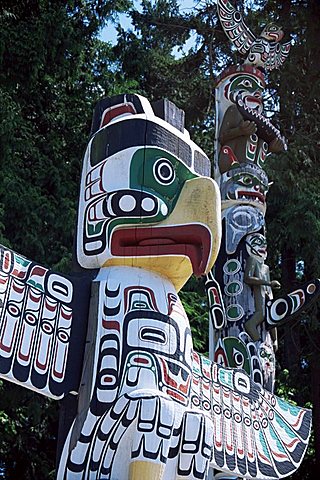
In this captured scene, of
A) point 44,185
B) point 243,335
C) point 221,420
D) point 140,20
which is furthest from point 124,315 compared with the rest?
point 140,20

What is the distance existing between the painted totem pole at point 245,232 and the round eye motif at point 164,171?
8.11 feet

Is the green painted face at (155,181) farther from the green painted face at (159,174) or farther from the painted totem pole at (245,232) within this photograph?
the painted totem pole at (245,232)

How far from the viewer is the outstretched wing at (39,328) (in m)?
2.93

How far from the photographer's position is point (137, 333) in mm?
3111

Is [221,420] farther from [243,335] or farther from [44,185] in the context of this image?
[44,185]

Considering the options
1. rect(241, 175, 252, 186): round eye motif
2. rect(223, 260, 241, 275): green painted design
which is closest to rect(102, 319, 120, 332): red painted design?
rect(223, 260, 241, 275): green painted design

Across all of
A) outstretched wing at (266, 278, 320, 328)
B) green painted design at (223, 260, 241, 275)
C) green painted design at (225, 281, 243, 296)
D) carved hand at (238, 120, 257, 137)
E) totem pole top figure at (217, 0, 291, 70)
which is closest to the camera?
outstretched wing at (266, 278, 320, 328)

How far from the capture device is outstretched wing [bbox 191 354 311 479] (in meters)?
3.34

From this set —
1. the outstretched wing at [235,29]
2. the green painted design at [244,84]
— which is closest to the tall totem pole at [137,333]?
the green painted design at [244,84]

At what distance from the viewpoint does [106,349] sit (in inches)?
122

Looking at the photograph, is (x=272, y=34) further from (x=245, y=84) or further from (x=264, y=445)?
(x=264, y=445)

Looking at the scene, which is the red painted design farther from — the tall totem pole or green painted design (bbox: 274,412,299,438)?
green painted design (bbox: 274,412,299,438)

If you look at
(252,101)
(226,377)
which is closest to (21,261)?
(226,377)

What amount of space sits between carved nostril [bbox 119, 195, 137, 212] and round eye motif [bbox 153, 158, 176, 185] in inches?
6.0
